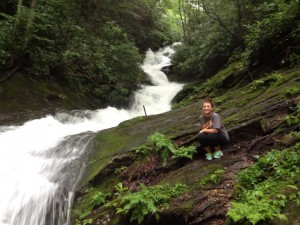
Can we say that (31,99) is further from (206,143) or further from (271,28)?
(271,28)

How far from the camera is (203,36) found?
733 inches

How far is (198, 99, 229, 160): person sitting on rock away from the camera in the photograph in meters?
6.11

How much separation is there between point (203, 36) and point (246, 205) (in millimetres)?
15636

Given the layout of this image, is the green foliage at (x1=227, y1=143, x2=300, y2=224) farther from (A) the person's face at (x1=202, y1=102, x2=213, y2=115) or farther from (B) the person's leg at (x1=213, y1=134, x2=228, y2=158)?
(A) the person's face at (x1=202, y1=102, x2=213, y2=115)

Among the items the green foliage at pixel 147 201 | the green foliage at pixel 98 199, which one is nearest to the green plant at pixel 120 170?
the green foliage at pixel 98 199

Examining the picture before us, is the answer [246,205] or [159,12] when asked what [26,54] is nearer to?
[246,205]

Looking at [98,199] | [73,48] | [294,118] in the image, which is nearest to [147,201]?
[98,199]

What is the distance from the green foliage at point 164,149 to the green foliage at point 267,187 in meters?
1.53

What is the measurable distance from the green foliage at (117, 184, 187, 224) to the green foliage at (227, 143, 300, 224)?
111 cm

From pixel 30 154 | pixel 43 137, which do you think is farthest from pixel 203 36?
pixel 30 154

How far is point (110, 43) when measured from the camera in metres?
18.0

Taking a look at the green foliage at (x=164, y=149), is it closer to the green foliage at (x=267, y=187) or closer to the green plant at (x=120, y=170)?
the green plant at (x=120, y=170)

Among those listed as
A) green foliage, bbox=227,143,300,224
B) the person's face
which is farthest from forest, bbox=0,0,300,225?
the person's face

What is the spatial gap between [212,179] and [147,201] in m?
1.11
